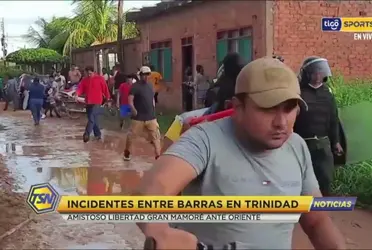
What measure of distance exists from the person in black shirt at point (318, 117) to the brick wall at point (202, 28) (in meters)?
8.87

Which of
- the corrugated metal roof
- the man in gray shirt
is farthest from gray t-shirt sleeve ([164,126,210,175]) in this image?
the corrugated metal roof

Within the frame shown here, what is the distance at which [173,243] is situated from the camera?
1779 mm

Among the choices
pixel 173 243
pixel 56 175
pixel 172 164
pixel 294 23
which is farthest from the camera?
pixel 294 23

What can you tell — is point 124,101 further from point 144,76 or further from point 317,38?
point 317,38

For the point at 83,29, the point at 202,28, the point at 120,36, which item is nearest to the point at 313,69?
the point at 202,28

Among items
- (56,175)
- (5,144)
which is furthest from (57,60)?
(56,175)

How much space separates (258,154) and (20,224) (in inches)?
191

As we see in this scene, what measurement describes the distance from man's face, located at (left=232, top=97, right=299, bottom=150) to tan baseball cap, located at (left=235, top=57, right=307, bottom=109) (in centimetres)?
2

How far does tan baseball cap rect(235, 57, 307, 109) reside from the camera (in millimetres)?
2049

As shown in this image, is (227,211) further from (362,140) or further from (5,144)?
(5,144)

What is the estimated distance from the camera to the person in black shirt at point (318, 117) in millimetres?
5656

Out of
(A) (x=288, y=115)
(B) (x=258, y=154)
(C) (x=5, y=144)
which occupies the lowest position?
(C) (x=5, y=144)

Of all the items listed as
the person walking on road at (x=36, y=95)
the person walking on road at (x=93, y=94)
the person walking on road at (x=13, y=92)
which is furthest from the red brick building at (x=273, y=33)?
the person walking on road at (x=13, y=92)

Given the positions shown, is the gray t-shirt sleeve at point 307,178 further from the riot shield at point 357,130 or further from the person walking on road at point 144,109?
the person walking on road at point 144,109
